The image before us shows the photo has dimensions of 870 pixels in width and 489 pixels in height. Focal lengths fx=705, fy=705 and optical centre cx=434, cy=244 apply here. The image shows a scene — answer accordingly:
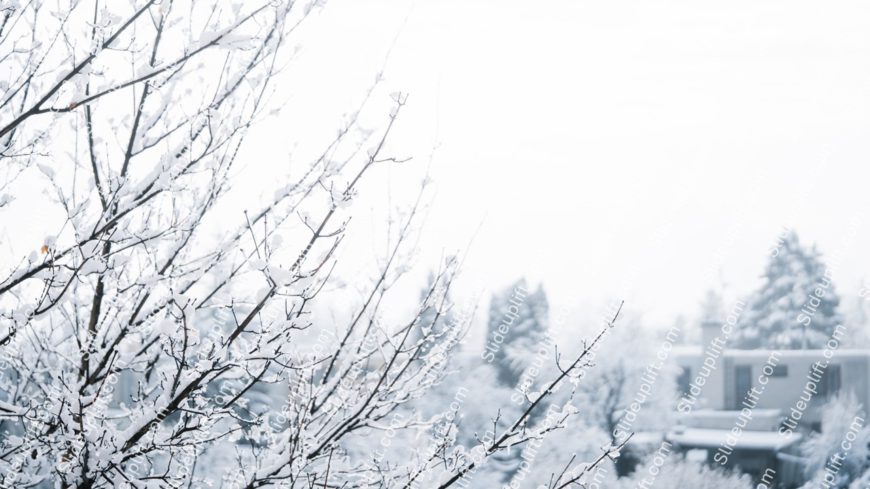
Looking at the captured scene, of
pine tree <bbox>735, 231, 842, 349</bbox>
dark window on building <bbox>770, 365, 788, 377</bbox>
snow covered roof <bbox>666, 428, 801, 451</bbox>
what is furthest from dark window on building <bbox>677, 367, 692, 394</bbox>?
dark window on building <bbox>770, 365, 788, 377</bbox>

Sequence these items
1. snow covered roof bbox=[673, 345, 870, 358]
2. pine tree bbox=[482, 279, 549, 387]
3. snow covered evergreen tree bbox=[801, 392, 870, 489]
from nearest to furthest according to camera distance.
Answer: snow covered evergreen tree bbox=[801, 392, 870, 489]
snow covered roof bbox=[673, 345, 870, 358]
pine tree bbox=[482, 279, 549, 387]

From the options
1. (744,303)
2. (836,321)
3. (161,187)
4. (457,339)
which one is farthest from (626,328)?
(161,187)

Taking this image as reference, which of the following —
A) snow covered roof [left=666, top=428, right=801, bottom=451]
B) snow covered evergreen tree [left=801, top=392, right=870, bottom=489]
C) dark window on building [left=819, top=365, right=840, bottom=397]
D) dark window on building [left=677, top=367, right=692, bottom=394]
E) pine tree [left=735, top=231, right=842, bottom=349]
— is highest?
pine tree [left=735, top=231, right=842, bottom=349]

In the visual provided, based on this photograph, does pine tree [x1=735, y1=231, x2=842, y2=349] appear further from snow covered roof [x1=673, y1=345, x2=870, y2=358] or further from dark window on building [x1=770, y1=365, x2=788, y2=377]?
dark window on building [x1=770, y1=365, x2=788, y2=377]

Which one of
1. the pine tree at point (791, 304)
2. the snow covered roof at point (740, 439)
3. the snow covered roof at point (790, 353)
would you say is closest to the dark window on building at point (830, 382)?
the snow covered roof at point (790, 353)

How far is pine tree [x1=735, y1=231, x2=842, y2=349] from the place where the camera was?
17.6 meters

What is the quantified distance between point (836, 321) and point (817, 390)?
237 centimetres

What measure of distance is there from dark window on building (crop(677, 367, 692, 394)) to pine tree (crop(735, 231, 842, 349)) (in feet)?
5.33

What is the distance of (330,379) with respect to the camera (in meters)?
2.85

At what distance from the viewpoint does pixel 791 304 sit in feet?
58.8

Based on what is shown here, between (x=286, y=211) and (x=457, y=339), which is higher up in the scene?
(x=286, y=211)

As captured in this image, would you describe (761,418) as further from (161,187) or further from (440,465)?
(161,187)

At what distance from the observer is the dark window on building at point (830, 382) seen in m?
16.2

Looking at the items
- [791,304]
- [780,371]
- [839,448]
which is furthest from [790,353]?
[839,448]
